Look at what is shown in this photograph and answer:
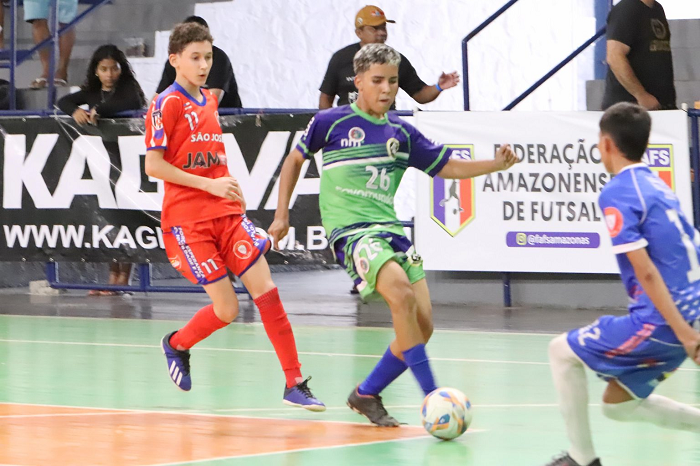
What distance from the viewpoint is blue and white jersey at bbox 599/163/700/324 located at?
4.41 m

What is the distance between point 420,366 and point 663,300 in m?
1.74

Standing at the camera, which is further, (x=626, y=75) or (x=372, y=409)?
(x=626, y=75)

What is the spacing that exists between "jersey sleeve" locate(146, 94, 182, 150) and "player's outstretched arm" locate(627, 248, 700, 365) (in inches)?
115

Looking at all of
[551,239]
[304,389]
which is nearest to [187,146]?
[304,389]

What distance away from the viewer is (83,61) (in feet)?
52.2

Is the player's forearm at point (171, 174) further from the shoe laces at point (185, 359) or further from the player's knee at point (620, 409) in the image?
the player's knee at point (620, 409)

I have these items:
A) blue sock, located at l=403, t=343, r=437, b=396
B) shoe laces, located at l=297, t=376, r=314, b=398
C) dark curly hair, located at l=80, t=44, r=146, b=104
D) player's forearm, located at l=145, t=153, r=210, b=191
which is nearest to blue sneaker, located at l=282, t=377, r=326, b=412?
shoe laces, located at l=297, t=376, r=314, b=398

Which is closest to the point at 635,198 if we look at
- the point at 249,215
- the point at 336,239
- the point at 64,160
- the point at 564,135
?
the point at 336,239

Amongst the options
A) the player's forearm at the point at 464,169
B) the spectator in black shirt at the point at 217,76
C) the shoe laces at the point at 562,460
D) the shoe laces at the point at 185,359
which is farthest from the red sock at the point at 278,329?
the spectator in black shirt at the point at 217,76

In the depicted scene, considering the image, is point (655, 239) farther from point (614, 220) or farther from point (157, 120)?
point (157, 120)

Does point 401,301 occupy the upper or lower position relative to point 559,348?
upper

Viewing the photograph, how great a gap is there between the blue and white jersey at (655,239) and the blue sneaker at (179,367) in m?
2.99

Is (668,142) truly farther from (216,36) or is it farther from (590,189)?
(216,36)

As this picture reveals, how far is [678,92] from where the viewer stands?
12.8 m
